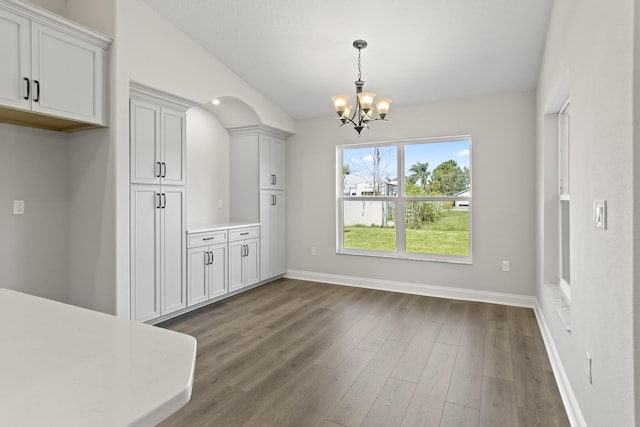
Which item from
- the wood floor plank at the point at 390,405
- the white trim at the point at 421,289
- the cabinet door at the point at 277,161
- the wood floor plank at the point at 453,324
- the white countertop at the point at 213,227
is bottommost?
the wood floor plank at the point at 390,405

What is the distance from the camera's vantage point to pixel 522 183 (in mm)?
4203

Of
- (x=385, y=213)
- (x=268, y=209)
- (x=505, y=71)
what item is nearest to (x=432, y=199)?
(x=385, y=213)

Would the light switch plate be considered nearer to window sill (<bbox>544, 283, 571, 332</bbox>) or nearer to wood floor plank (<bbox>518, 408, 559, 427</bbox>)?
window sill (<bbox>544, 283, 571, 332</bbox>)

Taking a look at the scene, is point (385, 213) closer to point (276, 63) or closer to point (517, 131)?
point (517, 131)

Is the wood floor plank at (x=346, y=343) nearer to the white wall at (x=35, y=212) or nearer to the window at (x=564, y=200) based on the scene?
the window at (x=564, y=200)

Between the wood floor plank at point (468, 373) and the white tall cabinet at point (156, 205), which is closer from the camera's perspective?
the wood floor plank at point (468, 373)

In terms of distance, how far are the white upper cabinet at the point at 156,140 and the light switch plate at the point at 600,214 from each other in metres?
3.46

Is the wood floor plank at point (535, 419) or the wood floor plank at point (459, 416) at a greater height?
the wood floor plank at point (459, 416)

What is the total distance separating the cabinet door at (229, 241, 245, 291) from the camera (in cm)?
462

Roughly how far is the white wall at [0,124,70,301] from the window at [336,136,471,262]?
3.40 metres

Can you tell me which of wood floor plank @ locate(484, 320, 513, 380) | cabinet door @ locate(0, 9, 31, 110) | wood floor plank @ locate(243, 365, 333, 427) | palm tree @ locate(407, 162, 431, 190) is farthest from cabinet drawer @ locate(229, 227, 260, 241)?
wood floor plank @ locate(484, 320, 513, 380)

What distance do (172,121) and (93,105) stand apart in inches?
33.1

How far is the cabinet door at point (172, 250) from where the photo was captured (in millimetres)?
3723

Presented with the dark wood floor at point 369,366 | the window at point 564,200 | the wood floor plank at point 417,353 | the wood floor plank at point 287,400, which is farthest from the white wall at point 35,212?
the window at point 564,200
